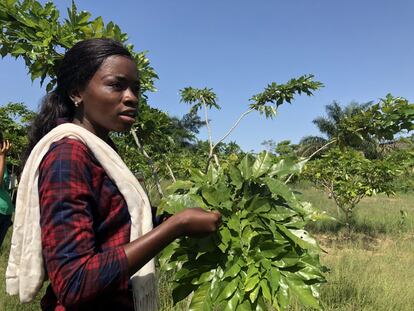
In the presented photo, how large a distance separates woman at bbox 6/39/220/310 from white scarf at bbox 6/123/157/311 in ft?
0.04

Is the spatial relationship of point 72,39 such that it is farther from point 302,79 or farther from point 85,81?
point 302,79

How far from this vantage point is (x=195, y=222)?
108cm

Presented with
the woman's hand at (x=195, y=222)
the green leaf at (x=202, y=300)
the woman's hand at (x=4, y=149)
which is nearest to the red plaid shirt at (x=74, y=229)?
the woman's hand at (x=195, y=222)

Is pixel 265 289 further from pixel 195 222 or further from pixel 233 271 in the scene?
pixel 195 222

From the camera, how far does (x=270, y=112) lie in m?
4.55

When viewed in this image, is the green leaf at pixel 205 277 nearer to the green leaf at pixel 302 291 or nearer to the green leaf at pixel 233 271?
the green leaf at pixel 233 271

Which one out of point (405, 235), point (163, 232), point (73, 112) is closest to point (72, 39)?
point (73, 112)

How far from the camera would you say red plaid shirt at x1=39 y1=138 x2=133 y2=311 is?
0.95m

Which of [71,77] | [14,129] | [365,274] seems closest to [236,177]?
[71,77]

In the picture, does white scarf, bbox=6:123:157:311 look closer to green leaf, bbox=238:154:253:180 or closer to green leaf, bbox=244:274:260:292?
green leaf, bbox=244:274:260:292

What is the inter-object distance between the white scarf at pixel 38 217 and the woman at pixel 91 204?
0.04 feet

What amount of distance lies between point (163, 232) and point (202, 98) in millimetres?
3998

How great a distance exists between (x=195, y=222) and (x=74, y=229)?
309 mm

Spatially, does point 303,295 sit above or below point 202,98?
below
